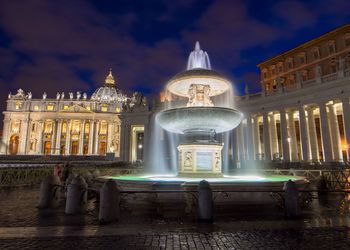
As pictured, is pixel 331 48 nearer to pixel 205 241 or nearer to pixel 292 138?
pixel 292 138

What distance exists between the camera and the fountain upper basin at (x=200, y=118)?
43.3ft

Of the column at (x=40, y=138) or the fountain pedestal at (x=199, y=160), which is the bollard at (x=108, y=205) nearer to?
the fountain pedestal at (x=199, y=160)

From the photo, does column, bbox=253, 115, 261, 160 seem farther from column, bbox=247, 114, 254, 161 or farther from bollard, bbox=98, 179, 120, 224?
bollard, bbox=98, 179, 120, 224

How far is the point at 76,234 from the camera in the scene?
22.2ft

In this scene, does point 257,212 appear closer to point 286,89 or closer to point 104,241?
point 104,241

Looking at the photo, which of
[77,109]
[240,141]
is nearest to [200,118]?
[240,141]

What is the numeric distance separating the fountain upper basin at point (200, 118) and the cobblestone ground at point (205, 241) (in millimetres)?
7242

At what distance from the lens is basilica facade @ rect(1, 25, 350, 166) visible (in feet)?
113

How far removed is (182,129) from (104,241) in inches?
377

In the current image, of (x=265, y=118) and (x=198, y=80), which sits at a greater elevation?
(x=265, y=118)

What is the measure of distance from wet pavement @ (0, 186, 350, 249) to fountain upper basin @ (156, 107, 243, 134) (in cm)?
531

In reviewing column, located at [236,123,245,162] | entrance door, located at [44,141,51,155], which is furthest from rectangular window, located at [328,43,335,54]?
entrance door, located at [44,141,51,155]

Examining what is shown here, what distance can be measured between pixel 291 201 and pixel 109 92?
15203 centimetres

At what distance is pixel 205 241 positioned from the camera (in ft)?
20.4
